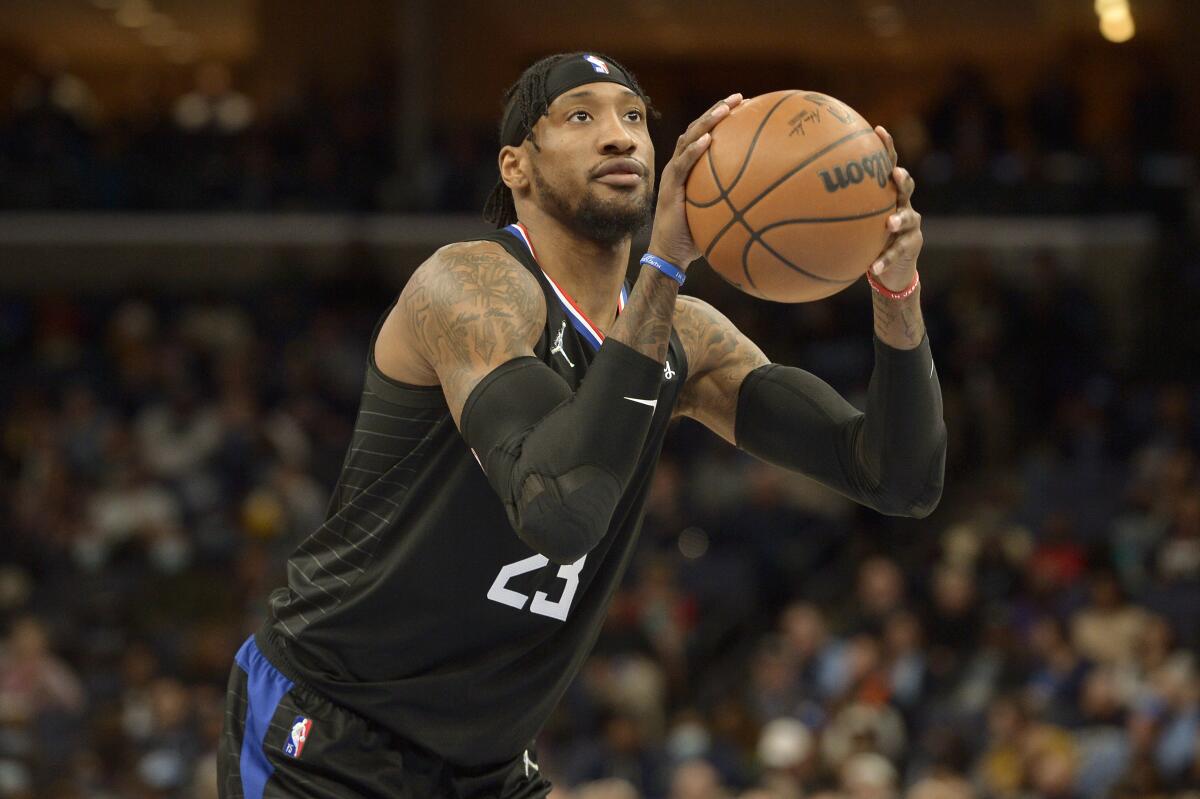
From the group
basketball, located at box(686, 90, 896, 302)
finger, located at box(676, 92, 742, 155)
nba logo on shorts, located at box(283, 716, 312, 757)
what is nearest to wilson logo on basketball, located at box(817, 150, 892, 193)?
basketball, located at box(686, 90, 896, 302)

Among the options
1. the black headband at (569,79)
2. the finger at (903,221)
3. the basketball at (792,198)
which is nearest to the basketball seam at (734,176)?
the basketball at (792,198)

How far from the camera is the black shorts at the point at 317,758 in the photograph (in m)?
3.60

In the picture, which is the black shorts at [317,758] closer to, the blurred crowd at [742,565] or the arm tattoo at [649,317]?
the arm tattoo at [649,317]

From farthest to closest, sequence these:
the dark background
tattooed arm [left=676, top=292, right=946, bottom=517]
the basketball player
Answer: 1. the dark background
2. tattooed arm [left=676, top=292, right=946, bottom=517]
3. the basketball player

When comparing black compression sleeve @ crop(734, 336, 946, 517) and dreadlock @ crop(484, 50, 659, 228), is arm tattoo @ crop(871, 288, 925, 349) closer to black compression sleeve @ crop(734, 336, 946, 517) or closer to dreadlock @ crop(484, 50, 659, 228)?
black compression sleeve @ crop(734, 336, 946, 517)

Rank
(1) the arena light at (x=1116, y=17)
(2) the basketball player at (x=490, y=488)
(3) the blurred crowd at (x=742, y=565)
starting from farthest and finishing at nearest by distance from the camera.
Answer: (1) the arena light at (x=1116, y=17)
(3) the blurred crowd at (x=742, y=565)
(2) the basketball player at (x=490, y=488)

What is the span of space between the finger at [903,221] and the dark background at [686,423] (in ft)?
19.9

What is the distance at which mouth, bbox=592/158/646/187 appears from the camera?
348 cm

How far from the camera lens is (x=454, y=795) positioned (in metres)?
3.68

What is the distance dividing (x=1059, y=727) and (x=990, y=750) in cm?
41

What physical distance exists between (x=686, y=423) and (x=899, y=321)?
396 inches

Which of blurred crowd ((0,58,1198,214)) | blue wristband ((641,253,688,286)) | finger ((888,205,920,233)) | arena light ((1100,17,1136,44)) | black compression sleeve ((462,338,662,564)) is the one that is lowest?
blurred crowd ((0,58,1198,214))

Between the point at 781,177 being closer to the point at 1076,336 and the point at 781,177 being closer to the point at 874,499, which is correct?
the point at 874,499

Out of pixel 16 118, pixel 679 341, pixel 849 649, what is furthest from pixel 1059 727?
pixel 16 118
